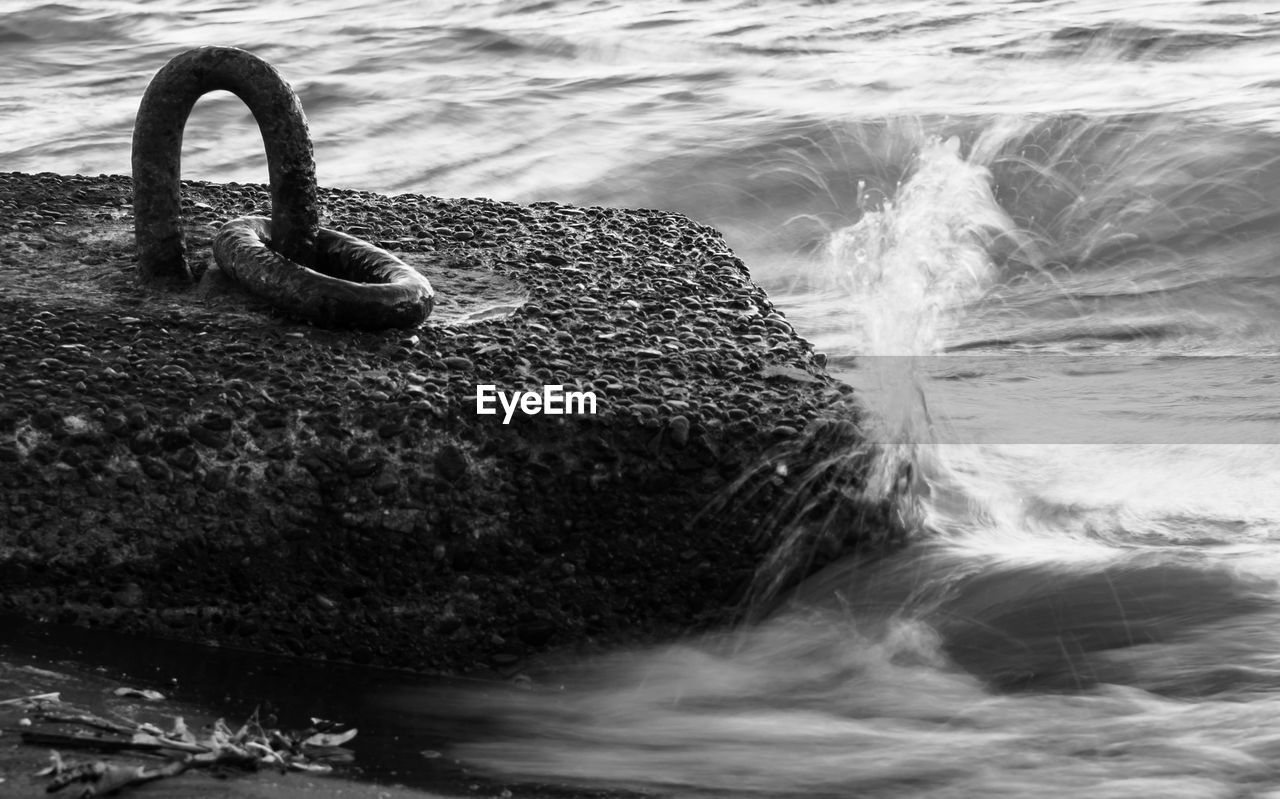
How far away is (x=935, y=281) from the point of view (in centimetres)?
Result: 654

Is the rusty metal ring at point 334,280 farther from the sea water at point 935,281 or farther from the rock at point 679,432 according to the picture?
the sea water at point 935,281

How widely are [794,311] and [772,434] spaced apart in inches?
111

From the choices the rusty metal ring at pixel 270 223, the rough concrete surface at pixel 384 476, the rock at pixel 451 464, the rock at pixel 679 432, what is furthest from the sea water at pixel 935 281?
the rusty metal ring at pixel 270 223

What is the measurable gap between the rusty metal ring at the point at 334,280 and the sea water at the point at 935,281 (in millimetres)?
1007

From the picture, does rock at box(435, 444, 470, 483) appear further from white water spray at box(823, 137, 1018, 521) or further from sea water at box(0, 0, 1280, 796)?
white water spray at box(823, 137, 1018, 521)

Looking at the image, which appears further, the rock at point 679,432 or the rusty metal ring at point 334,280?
the rusty metal ring at point 334,280

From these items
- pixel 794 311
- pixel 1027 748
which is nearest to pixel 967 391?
pixel 794 311

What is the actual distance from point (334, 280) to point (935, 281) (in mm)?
3585

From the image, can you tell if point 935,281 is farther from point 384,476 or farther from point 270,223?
point 384,476

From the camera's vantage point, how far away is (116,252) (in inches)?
163

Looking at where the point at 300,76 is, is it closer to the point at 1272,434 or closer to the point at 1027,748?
the point at 1272,434

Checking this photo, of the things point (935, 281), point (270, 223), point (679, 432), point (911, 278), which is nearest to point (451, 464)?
point (679, 432)

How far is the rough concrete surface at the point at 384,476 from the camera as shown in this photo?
3.12 metres

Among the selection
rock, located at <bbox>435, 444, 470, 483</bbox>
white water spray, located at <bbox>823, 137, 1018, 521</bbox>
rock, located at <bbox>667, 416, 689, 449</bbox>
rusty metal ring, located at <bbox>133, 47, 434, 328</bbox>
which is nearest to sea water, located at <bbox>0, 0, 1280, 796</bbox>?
white water spray, located at <bbox>823, 137, 1018, 521</bbox>
